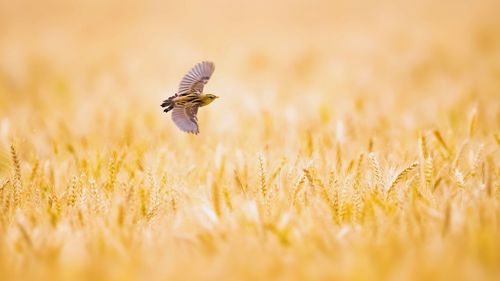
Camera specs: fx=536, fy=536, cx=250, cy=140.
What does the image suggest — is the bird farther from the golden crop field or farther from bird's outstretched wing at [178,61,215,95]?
the golden crop field

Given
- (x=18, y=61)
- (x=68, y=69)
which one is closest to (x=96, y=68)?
(x=68, y=69)

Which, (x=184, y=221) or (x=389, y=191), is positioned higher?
(x=389, y=191)

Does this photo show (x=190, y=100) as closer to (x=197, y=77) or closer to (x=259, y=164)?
(x=197, y=77)

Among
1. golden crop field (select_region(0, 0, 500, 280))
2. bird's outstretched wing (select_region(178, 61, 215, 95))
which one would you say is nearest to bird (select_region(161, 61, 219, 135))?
bird's outstretched wing (select_region(178, 61, 215, 95))

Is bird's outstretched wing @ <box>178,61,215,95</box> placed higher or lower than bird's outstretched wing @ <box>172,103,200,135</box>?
higher

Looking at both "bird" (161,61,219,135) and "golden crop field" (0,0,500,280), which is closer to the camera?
"golden crop field" (0,0,500,280)

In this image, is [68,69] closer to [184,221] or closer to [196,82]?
[196,82]

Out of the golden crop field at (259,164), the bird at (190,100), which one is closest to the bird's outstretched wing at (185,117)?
the bird at (190,100)
